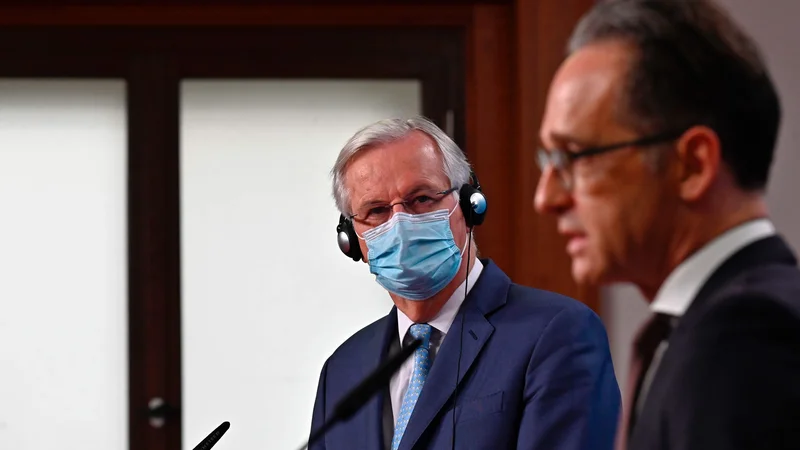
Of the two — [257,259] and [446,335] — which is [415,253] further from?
[257,259]

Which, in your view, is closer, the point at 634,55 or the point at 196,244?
the point at 634,55

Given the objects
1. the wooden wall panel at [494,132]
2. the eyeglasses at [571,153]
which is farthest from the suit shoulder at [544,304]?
the wooden wall panel at [494,132]

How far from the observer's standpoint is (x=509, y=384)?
1763 mm

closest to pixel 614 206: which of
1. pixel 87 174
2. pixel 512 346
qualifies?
pixel 512 346

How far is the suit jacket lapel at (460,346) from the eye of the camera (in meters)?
1.75

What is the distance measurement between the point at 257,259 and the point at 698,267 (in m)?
2.49

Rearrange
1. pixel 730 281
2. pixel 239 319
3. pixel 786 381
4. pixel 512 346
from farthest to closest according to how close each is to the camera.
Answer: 1. pixel 239 319
2. pixel 512 346
3. pixel 730 281
4. pixel 786 381

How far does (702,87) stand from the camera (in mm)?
905

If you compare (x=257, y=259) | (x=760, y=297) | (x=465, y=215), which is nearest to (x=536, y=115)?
(x=257, y=259)

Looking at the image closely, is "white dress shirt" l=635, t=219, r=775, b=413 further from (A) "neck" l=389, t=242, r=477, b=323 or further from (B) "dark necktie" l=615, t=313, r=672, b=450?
(A) "neck" l=389, t=242, r=477, b=323

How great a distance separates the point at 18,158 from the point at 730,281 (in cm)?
284

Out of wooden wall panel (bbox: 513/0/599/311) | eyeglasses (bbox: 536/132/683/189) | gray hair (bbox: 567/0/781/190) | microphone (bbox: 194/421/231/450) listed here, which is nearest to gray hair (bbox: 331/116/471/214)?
microphone (bbox: 194/421/231/450)

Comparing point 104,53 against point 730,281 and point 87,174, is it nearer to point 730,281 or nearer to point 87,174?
point 87,174

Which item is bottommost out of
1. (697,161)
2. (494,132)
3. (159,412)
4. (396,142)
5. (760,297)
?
(159,412)
